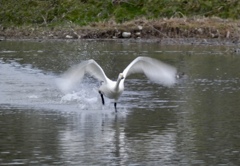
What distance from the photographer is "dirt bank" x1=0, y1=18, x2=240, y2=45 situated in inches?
1332

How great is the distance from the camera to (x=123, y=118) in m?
15.5

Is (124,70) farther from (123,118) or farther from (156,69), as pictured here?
(123,118)

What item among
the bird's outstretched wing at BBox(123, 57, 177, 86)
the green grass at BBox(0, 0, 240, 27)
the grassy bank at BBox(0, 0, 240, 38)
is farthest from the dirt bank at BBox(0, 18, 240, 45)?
the bird's outstretched wing at BBox(123, 57, 177, 86)

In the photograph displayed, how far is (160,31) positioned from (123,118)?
1960 centimetres

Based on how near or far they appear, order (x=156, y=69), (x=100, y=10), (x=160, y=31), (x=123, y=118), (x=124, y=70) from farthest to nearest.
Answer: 1. (x=100, y=10)
2. (x=160, y=31)
3. (x=156, y=69)
4. (x=124, y=70)
5. (x=123, y=118)

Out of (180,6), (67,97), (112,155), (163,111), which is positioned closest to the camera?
(112,155)

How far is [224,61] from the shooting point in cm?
2598

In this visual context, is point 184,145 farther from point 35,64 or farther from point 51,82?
point 35,64

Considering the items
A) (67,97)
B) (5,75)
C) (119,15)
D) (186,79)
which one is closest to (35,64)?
(5,75)

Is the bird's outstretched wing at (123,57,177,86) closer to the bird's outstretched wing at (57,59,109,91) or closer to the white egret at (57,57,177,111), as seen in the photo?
the white egret at (57,57,177,111)

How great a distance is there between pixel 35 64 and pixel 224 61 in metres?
6.22

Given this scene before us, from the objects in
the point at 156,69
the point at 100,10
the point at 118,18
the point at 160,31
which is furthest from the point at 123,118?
the point at 100,10

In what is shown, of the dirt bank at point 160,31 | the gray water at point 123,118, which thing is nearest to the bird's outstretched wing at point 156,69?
the gray water at point 123,118

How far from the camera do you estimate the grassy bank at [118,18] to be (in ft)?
113
